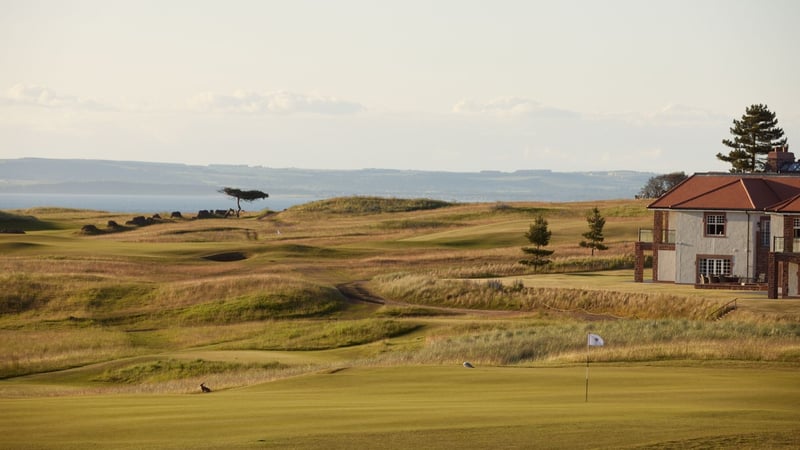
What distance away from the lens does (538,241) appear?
7131cm

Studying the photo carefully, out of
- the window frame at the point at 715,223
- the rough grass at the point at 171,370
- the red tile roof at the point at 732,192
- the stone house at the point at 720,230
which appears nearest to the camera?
the rough grass at the point at 171,370

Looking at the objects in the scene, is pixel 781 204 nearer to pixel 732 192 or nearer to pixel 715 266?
pixel 732 192

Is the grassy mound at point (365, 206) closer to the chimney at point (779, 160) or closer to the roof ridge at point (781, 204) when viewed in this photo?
the chimney at point (779, 160)

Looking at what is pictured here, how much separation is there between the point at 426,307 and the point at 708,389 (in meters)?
35.2

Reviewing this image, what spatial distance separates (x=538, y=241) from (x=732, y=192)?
13208 mm

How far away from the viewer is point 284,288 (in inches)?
2371

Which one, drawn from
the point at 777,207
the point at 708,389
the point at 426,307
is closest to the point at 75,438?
the point at 708,389

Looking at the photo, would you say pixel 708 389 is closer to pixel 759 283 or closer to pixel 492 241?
pixel 759 283

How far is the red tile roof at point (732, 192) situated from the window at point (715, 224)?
513 millimetres

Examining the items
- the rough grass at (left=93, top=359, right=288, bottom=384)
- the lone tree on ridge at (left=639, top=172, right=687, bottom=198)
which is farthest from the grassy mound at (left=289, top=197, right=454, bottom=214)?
the rough grass at (left=93, top=359, right=288, bottom=384)

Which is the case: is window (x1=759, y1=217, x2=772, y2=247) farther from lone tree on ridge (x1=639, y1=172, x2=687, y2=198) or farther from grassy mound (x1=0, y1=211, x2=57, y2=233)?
lone tree on ridge (x1=639, y1=172, x2=687, y2=198)

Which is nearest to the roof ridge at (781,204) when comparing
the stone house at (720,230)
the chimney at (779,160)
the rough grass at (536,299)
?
the stone house at (720,230)

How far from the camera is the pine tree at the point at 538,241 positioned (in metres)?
71.0

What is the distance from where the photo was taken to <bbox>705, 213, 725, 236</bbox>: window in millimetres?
62156
